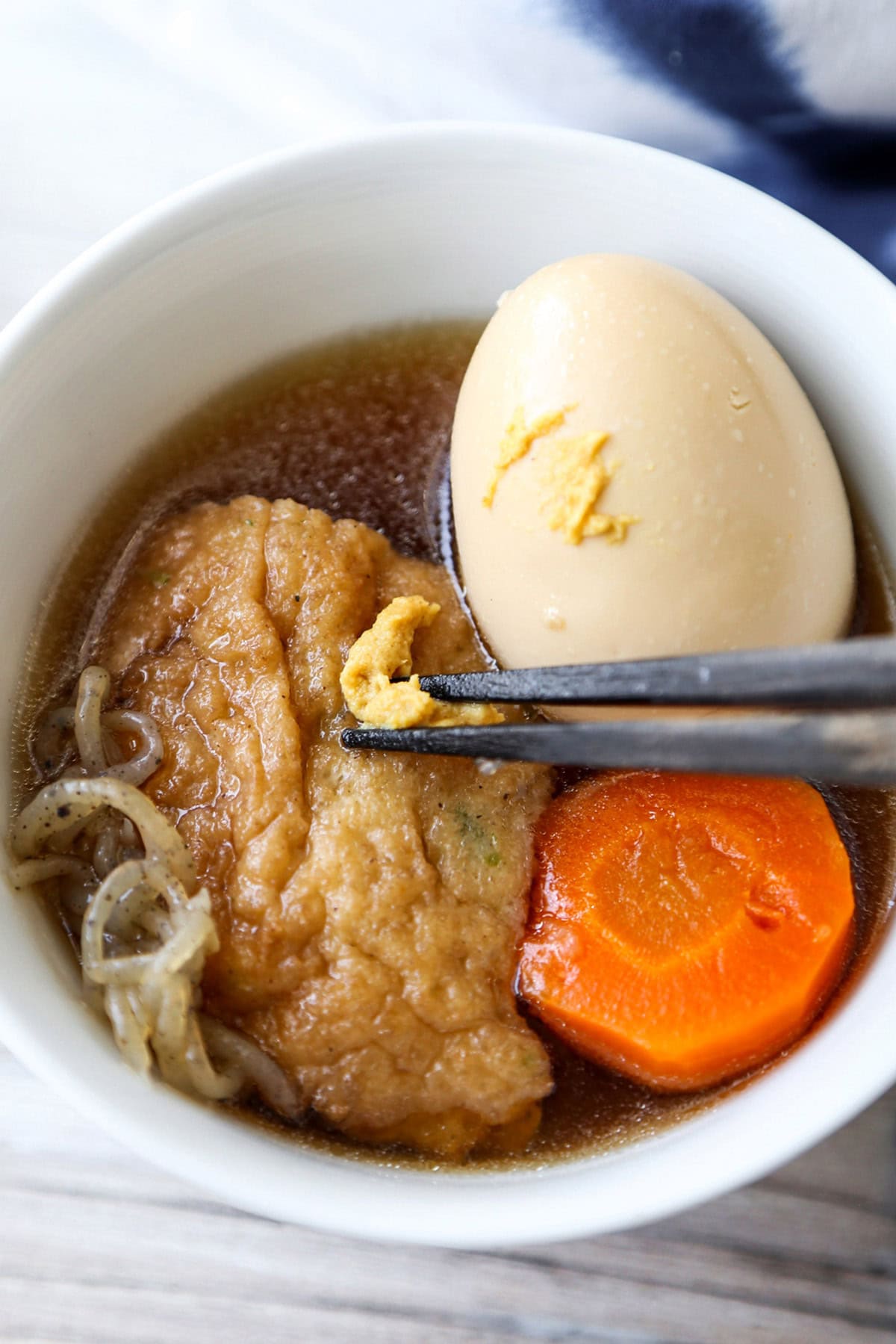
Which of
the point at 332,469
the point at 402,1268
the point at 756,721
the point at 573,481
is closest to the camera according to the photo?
the point at 756,721

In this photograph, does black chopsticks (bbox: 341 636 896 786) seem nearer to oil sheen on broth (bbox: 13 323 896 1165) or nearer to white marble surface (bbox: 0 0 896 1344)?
oil sheen on broth (bbox: 13 323 896 1165)

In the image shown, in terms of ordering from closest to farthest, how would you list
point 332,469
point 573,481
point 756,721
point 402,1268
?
→ 1. point 756,721
2. point 573,481
3. point 402,1268
4. point 332,469

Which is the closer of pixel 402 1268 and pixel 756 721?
pixel 756 721

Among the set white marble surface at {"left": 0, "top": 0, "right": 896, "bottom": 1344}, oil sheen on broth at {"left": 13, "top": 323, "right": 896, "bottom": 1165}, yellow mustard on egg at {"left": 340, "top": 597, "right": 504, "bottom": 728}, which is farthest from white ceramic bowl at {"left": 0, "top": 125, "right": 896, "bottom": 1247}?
yellow mustard on egg at {"left": 340, "top": 597, "right": 504, "bottom": 728}

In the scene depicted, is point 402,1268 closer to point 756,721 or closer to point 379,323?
point 756,721

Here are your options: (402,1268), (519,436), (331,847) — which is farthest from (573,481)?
(402,1268)

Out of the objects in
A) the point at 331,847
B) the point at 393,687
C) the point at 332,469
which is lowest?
the point at 331,847

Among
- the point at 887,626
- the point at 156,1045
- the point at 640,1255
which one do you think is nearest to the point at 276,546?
the point at 156,1045
